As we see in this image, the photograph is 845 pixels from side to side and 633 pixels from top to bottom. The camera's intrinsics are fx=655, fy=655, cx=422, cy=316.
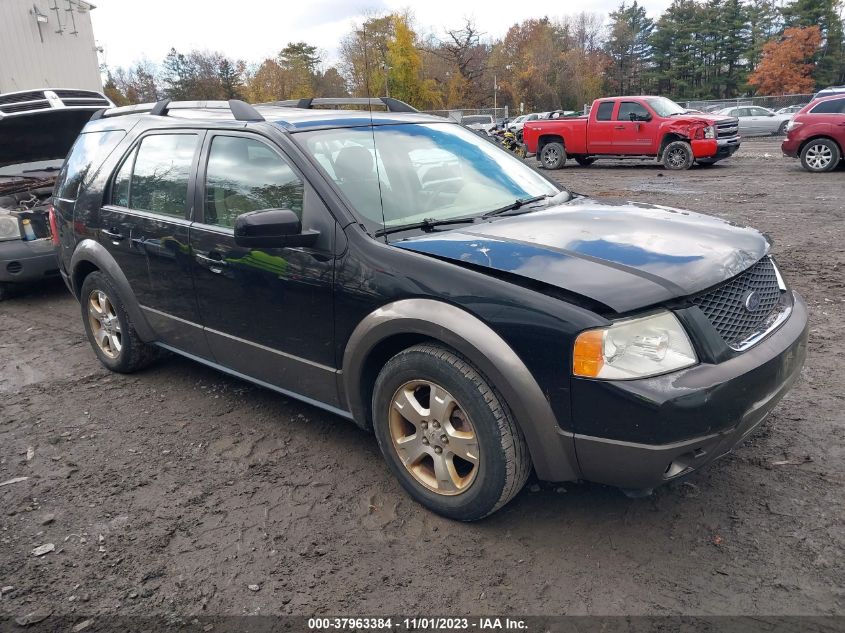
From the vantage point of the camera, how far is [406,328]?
9.15ft

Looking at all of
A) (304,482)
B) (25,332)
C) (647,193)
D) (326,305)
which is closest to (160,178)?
(326,305)

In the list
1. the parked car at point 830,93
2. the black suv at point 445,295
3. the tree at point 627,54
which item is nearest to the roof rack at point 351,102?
the black suv at point 445,295

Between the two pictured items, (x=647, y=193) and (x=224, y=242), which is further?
(x=647, y=193)

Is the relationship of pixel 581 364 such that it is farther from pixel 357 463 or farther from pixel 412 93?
pixel 412 93

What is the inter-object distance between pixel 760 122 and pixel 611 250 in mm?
31300

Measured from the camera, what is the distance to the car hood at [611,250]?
2455 millimetres

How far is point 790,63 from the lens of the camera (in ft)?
182

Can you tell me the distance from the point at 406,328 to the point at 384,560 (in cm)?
96

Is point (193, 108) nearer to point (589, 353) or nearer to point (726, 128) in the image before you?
point (589, 353)

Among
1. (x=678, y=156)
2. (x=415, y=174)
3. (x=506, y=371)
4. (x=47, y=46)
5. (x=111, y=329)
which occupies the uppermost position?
(x=47, y=46)

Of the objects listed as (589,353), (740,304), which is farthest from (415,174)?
(740,304)

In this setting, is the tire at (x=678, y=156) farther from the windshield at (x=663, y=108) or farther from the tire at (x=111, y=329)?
the tire at (x=111, y=329)

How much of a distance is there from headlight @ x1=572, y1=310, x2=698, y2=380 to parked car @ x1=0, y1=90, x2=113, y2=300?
6.44m

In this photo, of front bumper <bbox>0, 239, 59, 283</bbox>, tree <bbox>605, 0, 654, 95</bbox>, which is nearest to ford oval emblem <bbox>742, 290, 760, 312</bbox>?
front bumper <bbox>0, 239, 59, 283</bbox>
